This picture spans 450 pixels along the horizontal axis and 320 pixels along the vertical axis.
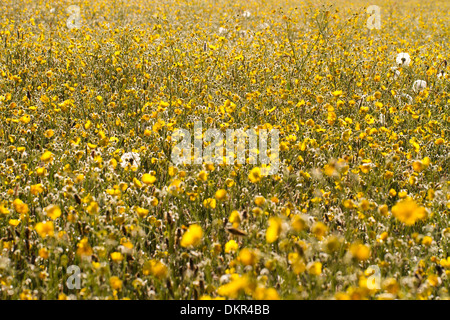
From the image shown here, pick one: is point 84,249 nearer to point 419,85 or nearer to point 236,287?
point 236,287

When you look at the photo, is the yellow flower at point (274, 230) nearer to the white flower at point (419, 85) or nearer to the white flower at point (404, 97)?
the white flower at point (404, 97)

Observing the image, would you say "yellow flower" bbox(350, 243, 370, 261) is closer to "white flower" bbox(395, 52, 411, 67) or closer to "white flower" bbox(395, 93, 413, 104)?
"white flower" bbox(395, 93, 413, 104)

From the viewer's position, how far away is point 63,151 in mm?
3424

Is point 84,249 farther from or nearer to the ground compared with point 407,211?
nearer to the ground

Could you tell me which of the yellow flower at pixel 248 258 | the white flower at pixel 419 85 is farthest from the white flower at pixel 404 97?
the yellow flower at pixel 248 258

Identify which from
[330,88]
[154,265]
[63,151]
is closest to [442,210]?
[154,265]

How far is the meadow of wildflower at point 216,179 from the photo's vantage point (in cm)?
208

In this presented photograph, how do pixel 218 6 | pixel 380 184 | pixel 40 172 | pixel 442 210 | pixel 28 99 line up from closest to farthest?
1. pixel 40 172
2. pixel 442 210
3. pixel 380 184
4. pixel 28 99
5. pixel 218 6

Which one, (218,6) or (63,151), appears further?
(218,6)

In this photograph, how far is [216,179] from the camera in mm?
3145

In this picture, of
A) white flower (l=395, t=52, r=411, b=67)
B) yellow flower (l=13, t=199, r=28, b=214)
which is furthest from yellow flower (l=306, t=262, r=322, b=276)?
white flower (l=395, t=52, r=411, b=67)

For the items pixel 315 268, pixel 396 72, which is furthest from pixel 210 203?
pixel 396 72

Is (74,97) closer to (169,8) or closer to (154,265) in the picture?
(154,265)

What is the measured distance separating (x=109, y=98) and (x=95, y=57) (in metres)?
1.12
